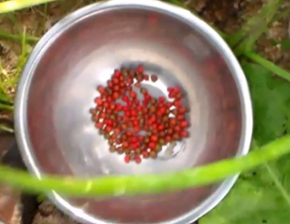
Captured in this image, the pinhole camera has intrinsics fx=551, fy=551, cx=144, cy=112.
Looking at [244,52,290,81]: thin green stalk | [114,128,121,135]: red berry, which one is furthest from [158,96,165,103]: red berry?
[244,52,290,81]: thin green stalk

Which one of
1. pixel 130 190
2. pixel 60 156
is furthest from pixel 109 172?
pixel 130 190

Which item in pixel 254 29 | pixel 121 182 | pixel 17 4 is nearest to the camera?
pixel 121 182

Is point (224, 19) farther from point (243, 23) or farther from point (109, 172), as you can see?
point (109, 172)

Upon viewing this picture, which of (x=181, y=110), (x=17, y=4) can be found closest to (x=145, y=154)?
(x=181, y=110)

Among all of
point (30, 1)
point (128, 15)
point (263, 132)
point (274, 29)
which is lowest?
point (263, 132)

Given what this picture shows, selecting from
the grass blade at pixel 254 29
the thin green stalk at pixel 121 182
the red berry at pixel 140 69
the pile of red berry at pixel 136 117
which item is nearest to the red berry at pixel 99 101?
the pile of red berry at pixel 136 117

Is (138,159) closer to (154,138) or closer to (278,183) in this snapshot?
(154,138)
